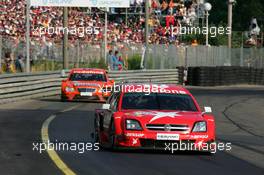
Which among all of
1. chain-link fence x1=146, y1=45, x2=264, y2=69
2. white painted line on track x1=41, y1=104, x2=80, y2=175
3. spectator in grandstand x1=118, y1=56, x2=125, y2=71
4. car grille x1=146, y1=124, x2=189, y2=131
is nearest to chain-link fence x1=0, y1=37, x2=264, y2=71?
chain-link fence x1=146, y1=45, x2=264, y2=69

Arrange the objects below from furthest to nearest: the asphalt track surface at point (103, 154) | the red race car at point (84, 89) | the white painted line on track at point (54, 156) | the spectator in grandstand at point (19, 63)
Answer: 1. the spectator in grandstand at point (19, 63)
2. the red race car at point (84, 89)
3. the asphalt track surface at point (103, 154)
4. the white painted line on track at point (54, 156)

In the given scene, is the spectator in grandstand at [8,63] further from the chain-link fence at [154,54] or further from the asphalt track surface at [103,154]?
the asphalt track surface at [103,154]

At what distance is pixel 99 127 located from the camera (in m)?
14.9

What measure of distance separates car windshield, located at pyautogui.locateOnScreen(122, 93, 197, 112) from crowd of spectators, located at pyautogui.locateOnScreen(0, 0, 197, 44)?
1026 inches

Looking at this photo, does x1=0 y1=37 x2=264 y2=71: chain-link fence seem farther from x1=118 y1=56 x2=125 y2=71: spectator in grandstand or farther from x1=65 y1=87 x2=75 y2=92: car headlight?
x1=65 y1=87 x2=75 y2=92: car headlight

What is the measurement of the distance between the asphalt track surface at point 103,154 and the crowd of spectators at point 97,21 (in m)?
18.7

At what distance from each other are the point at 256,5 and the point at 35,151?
7835 centimetres

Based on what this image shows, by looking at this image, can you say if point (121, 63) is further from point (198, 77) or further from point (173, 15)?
point (173, 15)

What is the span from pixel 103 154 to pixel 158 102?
1.73 meters

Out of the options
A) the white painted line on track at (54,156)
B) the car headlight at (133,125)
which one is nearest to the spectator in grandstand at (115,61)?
the white painted line on track at (54,156)

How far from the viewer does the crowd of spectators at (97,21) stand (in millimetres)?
45250

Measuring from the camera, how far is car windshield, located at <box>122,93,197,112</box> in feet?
47.3

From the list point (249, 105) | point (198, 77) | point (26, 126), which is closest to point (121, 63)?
point (198, 77)

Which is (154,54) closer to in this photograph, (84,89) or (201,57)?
(201,57)
